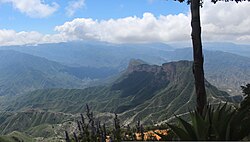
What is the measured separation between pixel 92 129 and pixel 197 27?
3.55 m

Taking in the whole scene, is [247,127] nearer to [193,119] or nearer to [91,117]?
[193,119]

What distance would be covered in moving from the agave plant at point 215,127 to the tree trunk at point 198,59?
2357 mm

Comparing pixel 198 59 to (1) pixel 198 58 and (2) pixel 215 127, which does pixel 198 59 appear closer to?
(1) pixel 198 58

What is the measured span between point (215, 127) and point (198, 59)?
10.3ft

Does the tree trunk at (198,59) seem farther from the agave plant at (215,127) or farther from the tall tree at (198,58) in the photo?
the agave plant at (215,127)

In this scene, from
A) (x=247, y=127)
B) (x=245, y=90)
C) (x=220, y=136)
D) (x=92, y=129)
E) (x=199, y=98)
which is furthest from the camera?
(x=245, y=90)

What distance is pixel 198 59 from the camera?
8008mm

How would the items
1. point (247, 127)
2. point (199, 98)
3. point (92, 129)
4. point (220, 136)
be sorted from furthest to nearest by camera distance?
point (199, 98) < point (92, 129) < point (247, 127) < point (220, 136)

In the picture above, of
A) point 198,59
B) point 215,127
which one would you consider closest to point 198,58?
point 198,59

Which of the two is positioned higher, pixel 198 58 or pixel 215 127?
pixel 198 58

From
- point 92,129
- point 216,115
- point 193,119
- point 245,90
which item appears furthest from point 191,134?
point 245,90

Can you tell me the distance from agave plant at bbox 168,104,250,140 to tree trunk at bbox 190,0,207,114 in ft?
7.73

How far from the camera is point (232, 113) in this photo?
5.36 metres

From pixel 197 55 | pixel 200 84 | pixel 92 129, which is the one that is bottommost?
pixel 92 129
